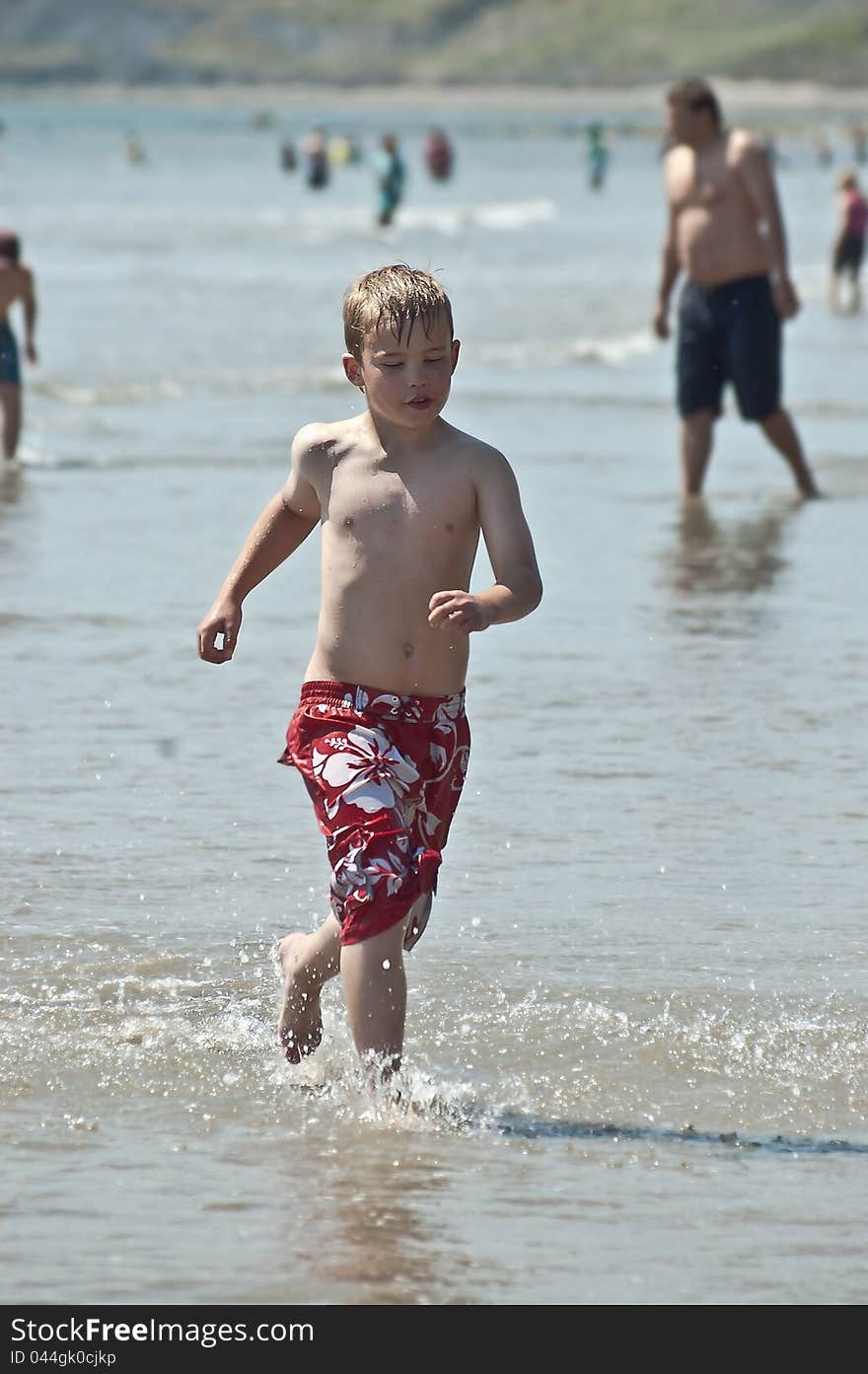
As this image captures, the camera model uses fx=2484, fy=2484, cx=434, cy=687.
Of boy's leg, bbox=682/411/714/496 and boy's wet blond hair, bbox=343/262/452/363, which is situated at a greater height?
boy's wet blond hair, bbox=343/262/452/363

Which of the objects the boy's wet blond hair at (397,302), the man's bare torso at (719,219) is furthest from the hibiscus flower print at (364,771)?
the man's bare torso at (719,219)

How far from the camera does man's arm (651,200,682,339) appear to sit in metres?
10.8

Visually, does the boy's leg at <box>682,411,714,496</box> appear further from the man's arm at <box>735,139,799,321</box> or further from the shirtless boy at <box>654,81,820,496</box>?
the man's arm at <box>735,139,799,321</box>

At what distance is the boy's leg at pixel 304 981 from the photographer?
4.37 metres

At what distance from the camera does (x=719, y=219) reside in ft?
35.0

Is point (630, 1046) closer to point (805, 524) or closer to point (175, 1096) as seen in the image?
point (175, 1096)

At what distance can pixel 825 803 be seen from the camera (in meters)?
6.24

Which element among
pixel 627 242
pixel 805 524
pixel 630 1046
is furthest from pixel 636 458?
pixel 627 242

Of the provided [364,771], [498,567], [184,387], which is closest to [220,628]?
[364,771]

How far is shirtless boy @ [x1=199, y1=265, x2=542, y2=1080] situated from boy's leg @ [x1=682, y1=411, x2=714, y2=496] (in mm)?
6698

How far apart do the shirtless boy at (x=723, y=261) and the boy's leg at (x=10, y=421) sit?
4220 mm

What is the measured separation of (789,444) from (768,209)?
3.78 feet

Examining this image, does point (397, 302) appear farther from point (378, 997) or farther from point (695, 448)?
point (695, 448)

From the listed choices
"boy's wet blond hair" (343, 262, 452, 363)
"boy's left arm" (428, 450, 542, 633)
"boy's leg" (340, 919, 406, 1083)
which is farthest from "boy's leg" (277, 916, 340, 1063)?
"boy's wet blond hair" (343, 262, 452, 363)
